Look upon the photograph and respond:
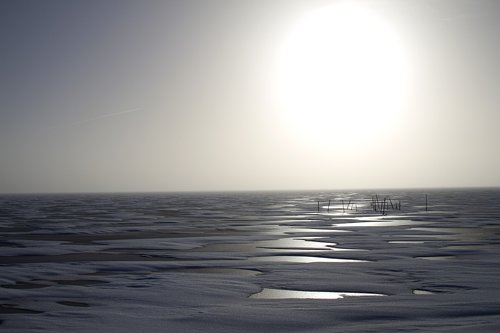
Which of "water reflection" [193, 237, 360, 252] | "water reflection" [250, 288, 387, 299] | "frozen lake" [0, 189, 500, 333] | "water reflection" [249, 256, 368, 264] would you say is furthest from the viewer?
"water reflection" [193, 237, 360, 252]

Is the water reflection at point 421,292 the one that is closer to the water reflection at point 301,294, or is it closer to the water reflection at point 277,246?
the water reflection at point 301,294

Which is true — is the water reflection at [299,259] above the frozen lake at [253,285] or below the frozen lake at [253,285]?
below

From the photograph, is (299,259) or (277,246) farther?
(277,246)

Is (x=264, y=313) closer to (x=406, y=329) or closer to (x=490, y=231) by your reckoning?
(x=406, y=329)

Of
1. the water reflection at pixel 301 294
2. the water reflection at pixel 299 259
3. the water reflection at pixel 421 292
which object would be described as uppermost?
the water reflection at pixel 421 292

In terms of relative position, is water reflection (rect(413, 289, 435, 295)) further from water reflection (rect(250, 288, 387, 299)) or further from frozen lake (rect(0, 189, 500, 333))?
water reflection (rect(250, 288, 387, 299))

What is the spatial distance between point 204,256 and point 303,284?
6.16 m

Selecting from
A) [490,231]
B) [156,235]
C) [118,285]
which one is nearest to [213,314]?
[118,285]

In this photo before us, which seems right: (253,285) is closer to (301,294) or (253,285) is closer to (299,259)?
(301,294)

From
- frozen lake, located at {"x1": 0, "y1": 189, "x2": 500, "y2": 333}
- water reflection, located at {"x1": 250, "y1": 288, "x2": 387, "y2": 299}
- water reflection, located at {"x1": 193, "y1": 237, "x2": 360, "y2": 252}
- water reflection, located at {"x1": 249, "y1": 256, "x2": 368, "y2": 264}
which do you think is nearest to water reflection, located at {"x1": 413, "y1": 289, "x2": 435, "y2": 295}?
frozen lake, located at {"x1": 0, "y1": 189, "x2": 500, "y2": 333}

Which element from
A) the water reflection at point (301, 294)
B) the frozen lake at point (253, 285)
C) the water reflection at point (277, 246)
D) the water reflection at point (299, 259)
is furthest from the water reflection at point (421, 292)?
the water reflection at point (277, 246)

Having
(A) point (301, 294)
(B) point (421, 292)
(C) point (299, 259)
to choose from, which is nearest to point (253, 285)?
(A) point (301, 294)

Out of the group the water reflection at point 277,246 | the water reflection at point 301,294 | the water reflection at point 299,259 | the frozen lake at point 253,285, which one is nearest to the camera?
the frozen lake at point 253,285

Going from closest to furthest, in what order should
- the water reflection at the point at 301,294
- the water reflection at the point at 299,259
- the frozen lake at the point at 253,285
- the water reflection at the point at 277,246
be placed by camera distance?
the frozen lake at the point at 253,285
the water reflection at the point at 301,294
the water reflection at the point at 299,259
the water reflection at the point at 277,246
